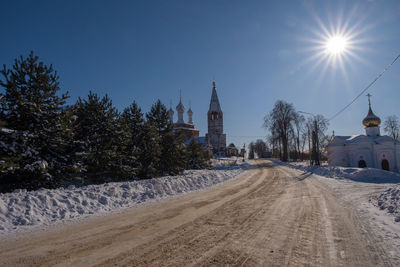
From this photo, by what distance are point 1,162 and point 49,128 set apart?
2.56 metres

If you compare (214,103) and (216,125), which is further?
(214,103)

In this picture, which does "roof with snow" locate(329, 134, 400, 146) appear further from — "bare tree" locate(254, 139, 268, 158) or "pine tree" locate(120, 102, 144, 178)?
"bare tree" locate(254, 139, 268, 158)

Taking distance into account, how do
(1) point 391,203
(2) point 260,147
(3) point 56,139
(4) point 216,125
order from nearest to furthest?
1. (1) point 391,203
2. (3) point 56,139
3. (4) point 216,125
4. (2) point 260,147

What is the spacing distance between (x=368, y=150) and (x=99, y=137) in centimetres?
3987

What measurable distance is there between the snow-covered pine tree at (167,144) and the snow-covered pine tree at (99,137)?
4.10m

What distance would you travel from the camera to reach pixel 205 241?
4.57 meters

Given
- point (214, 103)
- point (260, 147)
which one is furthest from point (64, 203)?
point (260, 147)

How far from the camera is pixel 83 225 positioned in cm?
614

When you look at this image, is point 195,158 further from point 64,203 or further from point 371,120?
point 371,120

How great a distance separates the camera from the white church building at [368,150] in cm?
3294

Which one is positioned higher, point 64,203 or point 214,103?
point 214,103

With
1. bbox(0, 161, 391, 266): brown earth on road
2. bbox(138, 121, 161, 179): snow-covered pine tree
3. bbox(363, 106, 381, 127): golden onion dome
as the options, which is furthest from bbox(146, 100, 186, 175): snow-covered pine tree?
bbox(363, 106, 381, 127): golden onion dome

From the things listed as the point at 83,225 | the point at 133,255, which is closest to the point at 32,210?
the point at 83,225

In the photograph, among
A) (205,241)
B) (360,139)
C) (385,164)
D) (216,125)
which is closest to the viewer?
(205,241)
